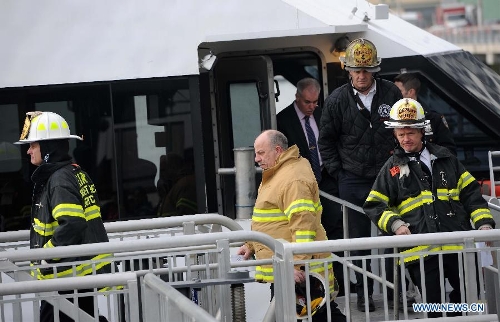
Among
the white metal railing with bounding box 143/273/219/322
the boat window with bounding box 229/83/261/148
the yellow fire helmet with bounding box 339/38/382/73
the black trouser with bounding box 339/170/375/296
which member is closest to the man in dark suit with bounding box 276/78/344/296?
the boat window with bounding box 229/83/261/148

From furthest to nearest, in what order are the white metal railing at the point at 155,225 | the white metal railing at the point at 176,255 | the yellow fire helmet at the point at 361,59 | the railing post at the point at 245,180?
the railing post at the point at 245,180 → the yellow fire helmet at the point at 361,59 → the white metal railing at the point at 155,225 → the white metal railing at the point at 176,255

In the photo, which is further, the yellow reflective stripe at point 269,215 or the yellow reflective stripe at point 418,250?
the yellow reflective stripe at point 269,215

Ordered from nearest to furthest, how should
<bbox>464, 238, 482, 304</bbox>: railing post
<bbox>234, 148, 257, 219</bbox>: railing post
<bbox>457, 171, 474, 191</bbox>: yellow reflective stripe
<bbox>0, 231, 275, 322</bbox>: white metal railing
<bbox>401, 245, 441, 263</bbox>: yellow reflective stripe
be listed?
<bbox>464, 238, 482, 304</bbox>: railing post, <bbox>0, 231, 275, 322</bbox>: white metal railing, <bbox>401, 245, 441, 263</bbox>: yellow reflective stripe, <bbox>457, 171, 474, 191</bbox>: yellow reflective stripe, <bbox>234, 148, 257, 219</bbox>: railing post

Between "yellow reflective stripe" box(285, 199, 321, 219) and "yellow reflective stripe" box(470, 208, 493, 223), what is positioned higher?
"yellow reflective stripe" box(285, 199, 321, 219)

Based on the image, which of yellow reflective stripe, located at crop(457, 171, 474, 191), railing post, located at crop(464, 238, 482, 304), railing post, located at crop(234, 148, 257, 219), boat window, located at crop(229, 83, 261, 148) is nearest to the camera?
railing post, located at crop(464, 238, 482, 304)

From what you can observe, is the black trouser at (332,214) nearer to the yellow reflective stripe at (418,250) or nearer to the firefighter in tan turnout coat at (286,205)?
the firefighter in tan turnout coat at (286,205)

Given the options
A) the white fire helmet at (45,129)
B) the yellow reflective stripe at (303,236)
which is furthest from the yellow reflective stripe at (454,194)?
the white fire helmet at (45,129)

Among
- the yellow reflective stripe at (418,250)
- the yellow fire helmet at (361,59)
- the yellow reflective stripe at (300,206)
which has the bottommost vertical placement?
the yellow reflective stripe at (418,250)

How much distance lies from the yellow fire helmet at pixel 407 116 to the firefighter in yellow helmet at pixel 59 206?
6.50 ft

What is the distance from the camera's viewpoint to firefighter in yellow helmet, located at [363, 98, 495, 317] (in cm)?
777

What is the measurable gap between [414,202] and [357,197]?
1.61m

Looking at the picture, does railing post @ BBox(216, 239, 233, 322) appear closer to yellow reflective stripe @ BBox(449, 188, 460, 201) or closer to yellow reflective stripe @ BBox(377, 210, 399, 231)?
yellow reflective stripe @ BBox(377, 210, 399, 231)

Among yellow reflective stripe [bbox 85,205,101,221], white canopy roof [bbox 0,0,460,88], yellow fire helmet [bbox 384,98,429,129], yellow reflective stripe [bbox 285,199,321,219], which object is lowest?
yellow reflective stripe [bbox 285,199,321,219]

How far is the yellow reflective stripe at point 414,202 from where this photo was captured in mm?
7816
